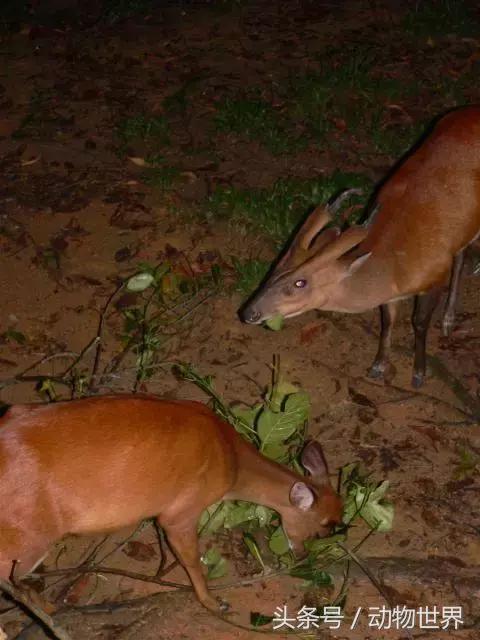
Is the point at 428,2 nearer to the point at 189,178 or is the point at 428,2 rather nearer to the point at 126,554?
the point at 189,178

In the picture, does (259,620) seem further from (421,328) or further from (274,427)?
(421,328)

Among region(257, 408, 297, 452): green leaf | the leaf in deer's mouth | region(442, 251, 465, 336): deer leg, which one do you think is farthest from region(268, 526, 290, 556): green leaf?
region(442, 251, 465, 336): deer leg

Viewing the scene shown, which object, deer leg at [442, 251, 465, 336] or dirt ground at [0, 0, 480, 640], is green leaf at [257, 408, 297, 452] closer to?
dirt ground at [0, 0, 480, 640]

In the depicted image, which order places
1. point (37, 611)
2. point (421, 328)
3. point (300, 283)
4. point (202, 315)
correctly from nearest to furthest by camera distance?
point (37, 611), point (300, 283), point (421, 328), point (202, 315)

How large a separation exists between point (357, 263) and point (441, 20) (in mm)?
5605

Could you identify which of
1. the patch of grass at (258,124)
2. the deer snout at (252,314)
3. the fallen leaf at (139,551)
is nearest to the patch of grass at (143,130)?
the patch of grass at (258,124)

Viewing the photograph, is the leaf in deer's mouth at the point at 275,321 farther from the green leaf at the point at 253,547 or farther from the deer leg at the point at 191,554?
the deer leg at the point at 191,554

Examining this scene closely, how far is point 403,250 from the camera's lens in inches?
218

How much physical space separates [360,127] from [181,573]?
4.95m

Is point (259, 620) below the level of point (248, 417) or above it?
below

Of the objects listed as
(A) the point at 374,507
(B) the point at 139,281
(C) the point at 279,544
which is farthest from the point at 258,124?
(C) the point at 279,544

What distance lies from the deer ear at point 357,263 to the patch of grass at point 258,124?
2635 millimetres

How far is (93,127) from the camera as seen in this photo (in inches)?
325

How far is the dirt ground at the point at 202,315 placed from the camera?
4.63 m
